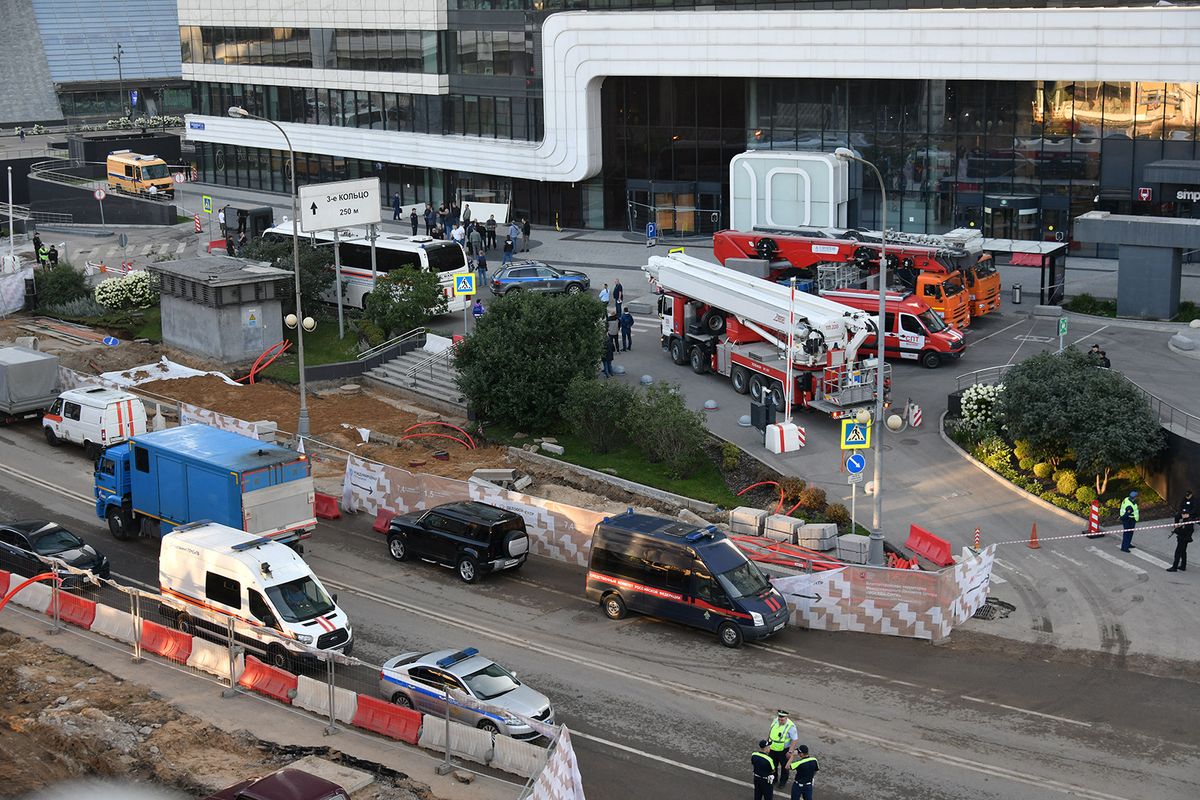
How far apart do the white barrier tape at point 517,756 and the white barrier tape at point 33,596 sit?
36.7 ft

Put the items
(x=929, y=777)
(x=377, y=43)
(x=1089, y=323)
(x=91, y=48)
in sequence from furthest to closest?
(x=91, y=48)
(x=377, y=43)
(x=1089, y=323)
(x=929, y=777)

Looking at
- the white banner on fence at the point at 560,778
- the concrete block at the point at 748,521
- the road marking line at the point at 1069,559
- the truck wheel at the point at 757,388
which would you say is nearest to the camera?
the white banner on fence at the point at 560,778

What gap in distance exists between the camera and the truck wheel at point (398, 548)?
3131 centimetres

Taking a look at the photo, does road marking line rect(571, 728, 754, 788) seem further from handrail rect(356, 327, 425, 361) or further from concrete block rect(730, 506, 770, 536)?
handrail rect(356, 327, 425, 361)

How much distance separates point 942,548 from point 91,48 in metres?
113

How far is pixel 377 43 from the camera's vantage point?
72062 millimetres

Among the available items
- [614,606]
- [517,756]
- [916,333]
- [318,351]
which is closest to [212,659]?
[517,756]

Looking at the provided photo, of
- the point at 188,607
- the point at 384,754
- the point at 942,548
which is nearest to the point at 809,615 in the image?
the point at 942,548

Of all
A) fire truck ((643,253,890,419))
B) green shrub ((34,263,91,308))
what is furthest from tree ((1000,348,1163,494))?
green shrub ((34,263,91,308))

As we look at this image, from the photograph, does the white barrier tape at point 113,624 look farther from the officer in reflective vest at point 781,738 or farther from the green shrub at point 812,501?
the green shrub at point 812,501

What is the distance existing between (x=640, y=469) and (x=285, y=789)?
19252 mm

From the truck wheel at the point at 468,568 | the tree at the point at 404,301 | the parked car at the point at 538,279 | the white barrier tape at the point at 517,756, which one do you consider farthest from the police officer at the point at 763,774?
the parked car at the point at 538,279

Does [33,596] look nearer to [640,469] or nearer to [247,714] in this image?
[247,714]

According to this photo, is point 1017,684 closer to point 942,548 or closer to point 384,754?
point 942,548
